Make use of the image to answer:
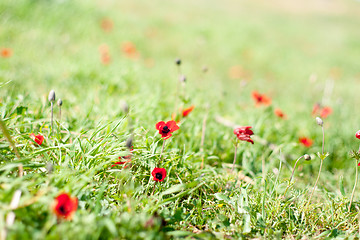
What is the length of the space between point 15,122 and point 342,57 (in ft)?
29.5

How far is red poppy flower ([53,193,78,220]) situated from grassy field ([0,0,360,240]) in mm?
17

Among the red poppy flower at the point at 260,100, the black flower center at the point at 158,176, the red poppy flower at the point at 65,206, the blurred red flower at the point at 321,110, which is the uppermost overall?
the red poppy flower at the point at 260,100

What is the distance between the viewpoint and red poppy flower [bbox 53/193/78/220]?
96 centimetres

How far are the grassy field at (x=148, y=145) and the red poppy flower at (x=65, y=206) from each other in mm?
17

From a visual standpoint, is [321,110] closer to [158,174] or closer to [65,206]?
[158,174]

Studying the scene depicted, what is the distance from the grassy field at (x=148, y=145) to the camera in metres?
1.14

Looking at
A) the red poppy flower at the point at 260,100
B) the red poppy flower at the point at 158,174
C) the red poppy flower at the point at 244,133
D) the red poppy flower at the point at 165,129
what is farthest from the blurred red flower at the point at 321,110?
the red poppy flower at the point at 158,174

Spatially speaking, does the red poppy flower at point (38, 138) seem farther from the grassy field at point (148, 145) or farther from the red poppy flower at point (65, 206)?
the red poppy flower at point (65, 206)

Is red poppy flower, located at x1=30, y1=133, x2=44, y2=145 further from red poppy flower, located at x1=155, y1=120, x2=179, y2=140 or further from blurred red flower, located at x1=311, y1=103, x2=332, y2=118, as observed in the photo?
blurred red flower, located at x1=311, y1=103, x2=332, y2=118

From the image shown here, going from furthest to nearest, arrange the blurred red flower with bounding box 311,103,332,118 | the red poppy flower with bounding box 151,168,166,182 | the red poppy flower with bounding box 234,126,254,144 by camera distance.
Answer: the blurred red flower with bounding box 311,103,332,118, the red poppy flower with bounding box 234,126,254,144, the red poppy flower with bounding box 151,168,166,182

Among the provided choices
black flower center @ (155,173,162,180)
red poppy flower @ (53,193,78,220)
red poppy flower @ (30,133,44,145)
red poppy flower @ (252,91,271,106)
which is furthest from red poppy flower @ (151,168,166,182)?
red poppy flower @ (252,91,271,106)

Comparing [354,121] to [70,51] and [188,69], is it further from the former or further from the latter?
[70,51]

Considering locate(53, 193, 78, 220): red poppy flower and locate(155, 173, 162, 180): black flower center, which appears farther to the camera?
locate(155, 173, 162, 180): black flower center

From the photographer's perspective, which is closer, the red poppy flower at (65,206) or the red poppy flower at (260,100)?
the red poppy flower at (65,206)
